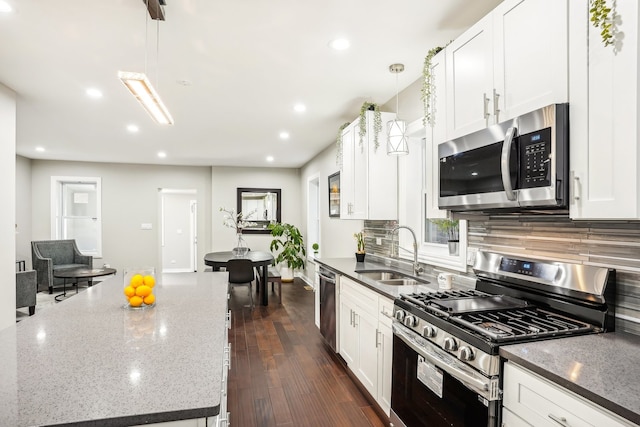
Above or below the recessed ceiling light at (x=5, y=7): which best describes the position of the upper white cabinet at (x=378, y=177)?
below

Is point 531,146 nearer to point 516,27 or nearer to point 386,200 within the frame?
point 516,27

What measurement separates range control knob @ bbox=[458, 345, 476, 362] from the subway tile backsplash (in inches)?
25.2

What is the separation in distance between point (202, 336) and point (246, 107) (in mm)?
2912

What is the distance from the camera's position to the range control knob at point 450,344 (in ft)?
5.01

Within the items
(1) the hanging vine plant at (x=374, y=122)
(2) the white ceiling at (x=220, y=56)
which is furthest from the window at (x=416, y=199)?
(2) the white ceiling at (x=220, y=56)

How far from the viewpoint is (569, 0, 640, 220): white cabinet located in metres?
1.17

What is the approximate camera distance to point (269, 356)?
141 inches

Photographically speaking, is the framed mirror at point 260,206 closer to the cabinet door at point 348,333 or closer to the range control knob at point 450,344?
the cabinet door at point 348,333

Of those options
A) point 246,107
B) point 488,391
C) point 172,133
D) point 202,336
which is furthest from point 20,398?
point 172,133

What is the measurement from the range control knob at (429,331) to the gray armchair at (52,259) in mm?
6676

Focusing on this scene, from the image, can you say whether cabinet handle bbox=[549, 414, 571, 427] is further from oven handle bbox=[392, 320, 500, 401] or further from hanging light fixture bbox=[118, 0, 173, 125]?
hanging light fixture bbox=[118, 0, 173, 125]

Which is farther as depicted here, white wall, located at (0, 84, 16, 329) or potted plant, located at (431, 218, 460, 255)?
white wall, located at (0, 84, 16, 329)

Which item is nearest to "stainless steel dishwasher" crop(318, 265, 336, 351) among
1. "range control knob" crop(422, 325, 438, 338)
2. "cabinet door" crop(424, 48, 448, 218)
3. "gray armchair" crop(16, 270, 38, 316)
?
"cabinet door" crop(424, 48, 448, 218)

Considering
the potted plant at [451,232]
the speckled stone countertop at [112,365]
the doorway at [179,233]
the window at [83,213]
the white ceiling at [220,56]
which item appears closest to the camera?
the speckled stone countertop at [112,365]
